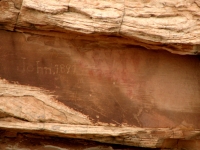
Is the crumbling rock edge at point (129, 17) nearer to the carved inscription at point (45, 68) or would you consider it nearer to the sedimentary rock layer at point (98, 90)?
the sedimentary rock layer at point (98, 90)

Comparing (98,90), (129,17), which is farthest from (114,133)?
(129,17)

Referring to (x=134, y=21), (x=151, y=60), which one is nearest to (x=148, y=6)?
(x=134, y=21)

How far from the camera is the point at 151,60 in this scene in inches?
177

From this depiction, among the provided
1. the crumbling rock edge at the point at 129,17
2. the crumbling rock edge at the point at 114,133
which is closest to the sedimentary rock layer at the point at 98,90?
the crumbling rock edge at the point at 114,133

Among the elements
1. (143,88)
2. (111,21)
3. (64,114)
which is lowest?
(64,114)

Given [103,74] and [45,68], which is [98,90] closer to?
[103,74]

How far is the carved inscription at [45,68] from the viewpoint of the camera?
14.5 ft

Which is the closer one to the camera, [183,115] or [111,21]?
[111,21]

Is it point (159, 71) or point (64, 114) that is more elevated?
point (159, 71)

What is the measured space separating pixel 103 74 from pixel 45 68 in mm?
535

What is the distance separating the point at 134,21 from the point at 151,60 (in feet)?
1.71

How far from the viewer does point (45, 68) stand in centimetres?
443

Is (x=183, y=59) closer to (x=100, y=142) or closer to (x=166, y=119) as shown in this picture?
(x=166, y=119)

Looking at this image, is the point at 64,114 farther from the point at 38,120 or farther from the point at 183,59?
the point at 183,59
